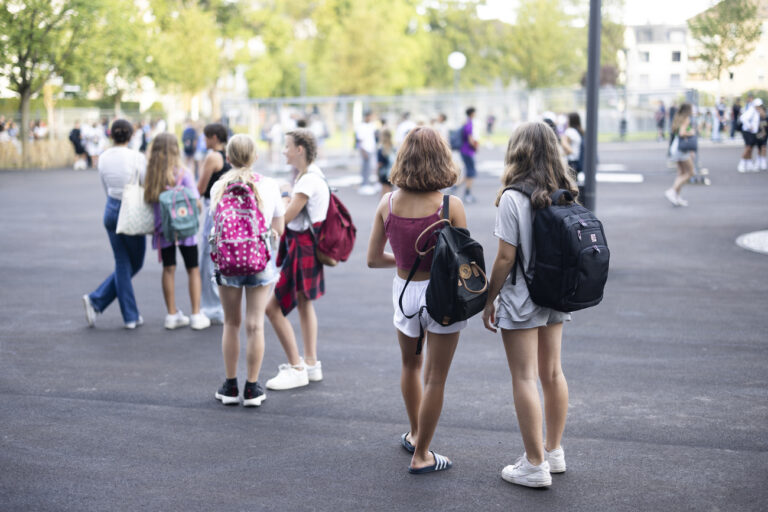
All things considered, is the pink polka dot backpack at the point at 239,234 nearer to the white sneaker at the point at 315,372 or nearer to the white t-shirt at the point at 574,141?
the white sneaker at the point at 315,372

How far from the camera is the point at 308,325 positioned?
591 centimetres

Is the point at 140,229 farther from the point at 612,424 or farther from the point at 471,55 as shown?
the point at 471,55

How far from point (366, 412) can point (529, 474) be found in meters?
1.47

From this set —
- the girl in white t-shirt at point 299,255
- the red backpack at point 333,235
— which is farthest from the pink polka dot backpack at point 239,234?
the red backpack at point 333,235

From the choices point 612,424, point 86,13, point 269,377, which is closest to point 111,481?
point 269,377

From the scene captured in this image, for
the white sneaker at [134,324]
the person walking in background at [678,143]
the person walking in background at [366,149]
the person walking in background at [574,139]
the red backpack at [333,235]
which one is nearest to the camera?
the red backpack at [333,235]

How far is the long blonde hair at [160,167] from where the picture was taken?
7168 mm

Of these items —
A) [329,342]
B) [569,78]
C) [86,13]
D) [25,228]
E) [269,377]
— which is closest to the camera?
[269,377]

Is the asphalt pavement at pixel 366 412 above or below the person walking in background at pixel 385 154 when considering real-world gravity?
below

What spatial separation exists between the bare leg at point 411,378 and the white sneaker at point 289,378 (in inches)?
58.3

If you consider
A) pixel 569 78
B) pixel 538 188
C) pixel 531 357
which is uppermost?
pixel 569 78

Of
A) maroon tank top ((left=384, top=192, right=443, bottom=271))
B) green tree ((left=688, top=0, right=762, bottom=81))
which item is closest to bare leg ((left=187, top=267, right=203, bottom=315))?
maroon tank top ((left=384, top=192, right=443, bottom=271))

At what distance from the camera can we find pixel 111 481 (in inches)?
167

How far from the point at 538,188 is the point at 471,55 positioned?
62685 mm
